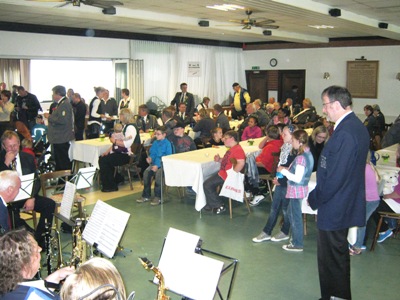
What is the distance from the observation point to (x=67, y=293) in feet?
5.94

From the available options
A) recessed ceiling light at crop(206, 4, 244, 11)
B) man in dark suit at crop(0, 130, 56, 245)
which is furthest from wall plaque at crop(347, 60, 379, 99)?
man in dark suit at crop(0, 130, 56, 245)

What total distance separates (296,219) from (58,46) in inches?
342

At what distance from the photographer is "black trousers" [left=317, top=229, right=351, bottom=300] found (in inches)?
136

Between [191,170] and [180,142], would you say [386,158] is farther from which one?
[180,142]

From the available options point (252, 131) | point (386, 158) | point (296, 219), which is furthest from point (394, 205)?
point (252, 131)

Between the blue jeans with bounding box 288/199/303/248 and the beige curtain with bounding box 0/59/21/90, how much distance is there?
29.4ft

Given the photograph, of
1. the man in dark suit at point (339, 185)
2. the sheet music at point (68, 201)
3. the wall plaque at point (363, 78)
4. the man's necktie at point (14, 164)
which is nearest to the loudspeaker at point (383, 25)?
the wall plaque at point (363, 78)

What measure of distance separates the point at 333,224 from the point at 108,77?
11.1 metres

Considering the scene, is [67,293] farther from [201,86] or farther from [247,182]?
[201,86]

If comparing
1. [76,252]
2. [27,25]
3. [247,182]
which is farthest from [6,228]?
[27,25]

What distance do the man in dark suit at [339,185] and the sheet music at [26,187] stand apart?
9.63 feet

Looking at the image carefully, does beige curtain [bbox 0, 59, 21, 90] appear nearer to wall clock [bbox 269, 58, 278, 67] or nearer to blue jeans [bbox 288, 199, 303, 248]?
wall clock [bbox 269, 58, 278, 67]

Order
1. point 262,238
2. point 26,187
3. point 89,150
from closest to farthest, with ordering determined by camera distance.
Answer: point 26,187 → point 262,238 → point 89,150

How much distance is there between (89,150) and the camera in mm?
7879
